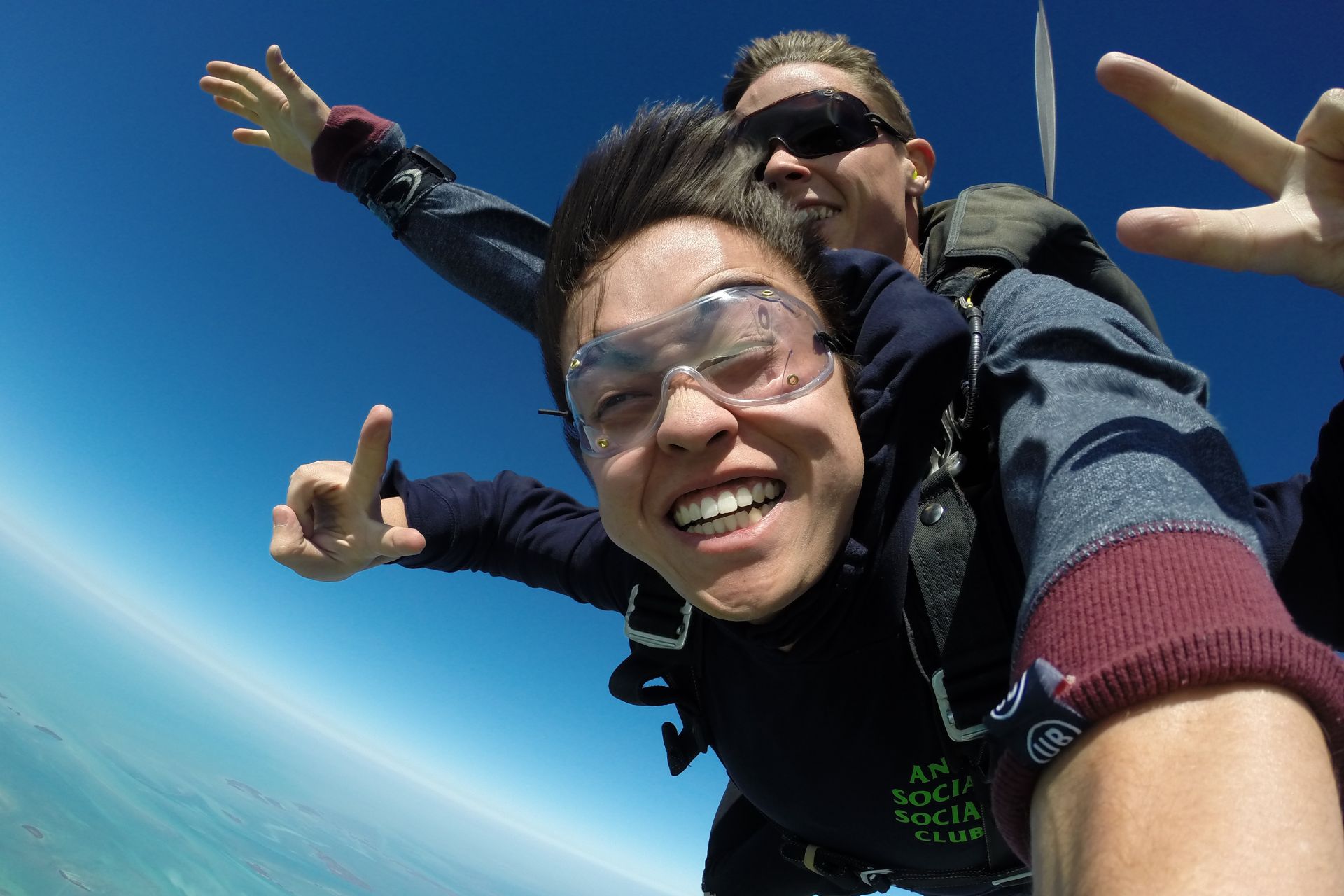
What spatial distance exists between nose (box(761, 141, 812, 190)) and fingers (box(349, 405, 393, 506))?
1.26 m

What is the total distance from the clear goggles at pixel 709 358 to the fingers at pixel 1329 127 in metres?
0.68

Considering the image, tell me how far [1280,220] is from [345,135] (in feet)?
9.05

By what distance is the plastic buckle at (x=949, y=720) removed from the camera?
3.41 feet

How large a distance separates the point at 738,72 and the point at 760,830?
2.59 meters

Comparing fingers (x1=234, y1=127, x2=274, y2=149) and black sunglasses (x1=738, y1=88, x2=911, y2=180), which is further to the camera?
fingers (x1=234, y1=127, x2=274, y2=149)

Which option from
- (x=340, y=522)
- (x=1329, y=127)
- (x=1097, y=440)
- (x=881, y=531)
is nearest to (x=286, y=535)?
(x=340, y=522)

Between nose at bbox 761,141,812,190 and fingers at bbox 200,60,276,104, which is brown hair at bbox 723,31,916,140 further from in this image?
fingers at bbox 200,60,276,104

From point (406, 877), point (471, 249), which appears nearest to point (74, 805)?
point (406, 877)

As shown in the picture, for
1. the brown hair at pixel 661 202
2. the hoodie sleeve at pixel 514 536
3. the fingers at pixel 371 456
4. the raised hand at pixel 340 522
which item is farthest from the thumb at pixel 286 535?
the brown hair at pixel 661 202

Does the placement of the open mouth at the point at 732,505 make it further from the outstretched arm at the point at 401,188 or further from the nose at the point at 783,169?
the outstretched arm at the point at 401,188

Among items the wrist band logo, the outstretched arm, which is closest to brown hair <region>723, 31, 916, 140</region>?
the outstretched arm

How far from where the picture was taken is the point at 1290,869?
1.36 feet

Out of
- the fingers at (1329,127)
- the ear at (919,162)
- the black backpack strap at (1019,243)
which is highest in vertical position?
the ear at (919,162)

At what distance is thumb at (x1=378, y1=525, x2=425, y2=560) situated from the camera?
142 cm
